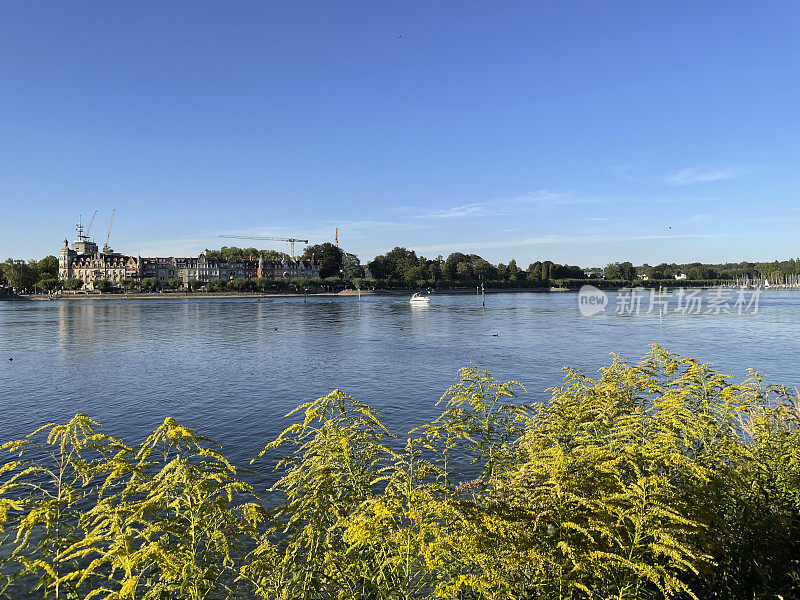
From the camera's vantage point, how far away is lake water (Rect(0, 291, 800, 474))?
30.0 m

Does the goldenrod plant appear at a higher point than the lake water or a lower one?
higher

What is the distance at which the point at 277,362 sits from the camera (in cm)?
5044

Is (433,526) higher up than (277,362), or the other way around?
(433,526)

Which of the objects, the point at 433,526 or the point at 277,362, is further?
the point at 277,362

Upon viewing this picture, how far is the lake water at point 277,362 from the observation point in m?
30.0

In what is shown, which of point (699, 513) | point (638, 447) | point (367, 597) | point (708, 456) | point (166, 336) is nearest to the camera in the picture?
point (699, 513)

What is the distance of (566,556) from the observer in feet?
17.8

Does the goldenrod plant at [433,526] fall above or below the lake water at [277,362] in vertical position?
above

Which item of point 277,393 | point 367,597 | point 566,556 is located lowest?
point 277,393

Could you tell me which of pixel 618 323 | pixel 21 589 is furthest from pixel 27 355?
pixel 618 323

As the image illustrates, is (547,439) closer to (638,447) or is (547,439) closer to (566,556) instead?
(638,447)

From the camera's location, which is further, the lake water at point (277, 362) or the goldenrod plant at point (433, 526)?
the lake water at point (277, 362)

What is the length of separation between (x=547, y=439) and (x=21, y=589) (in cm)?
1294

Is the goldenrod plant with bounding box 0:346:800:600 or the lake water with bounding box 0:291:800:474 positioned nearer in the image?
the goldenrod plant with bounding box 0:346:800:600
